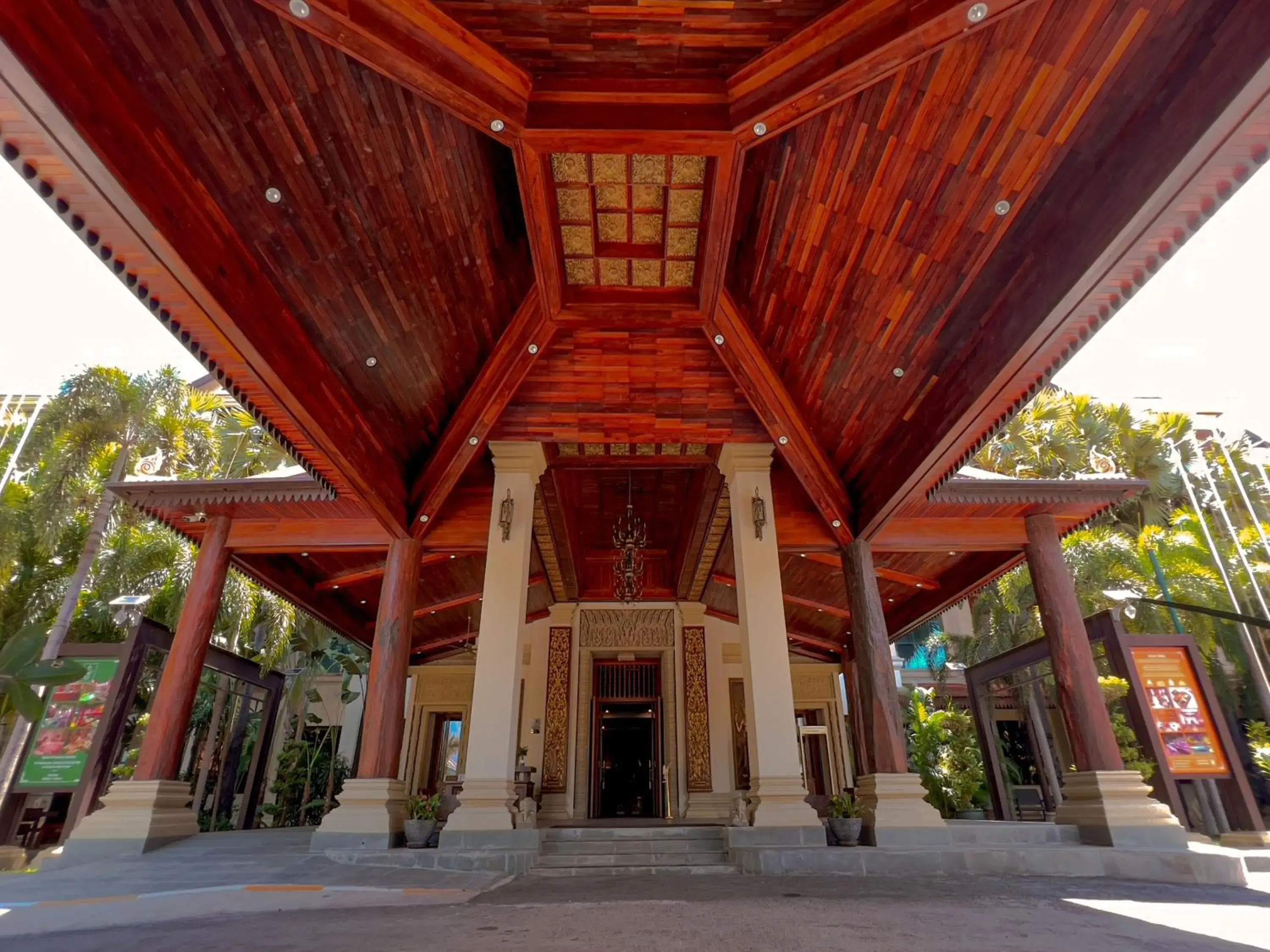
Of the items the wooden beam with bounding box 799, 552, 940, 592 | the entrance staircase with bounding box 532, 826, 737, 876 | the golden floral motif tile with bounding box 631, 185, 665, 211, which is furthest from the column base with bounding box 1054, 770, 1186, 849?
the golden floral motif tile with bounding box 631, 185, 665, 211

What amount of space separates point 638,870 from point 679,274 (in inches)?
227

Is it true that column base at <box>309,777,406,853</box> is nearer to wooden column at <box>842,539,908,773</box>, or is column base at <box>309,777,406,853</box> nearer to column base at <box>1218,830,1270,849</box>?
wooden column at <box>842,539,908,773</box>

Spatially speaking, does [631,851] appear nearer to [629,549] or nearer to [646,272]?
[629,549]

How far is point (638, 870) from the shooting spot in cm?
633

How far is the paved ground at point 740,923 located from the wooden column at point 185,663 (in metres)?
3.70

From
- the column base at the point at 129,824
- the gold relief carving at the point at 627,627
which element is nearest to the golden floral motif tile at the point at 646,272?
the column base at the point at 129,824

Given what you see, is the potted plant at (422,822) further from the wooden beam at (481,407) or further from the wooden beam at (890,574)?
the wooden beam at (890,574)

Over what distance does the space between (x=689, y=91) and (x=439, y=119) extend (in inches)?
A: 69.7

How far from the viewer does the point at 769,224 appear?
18.5 feet

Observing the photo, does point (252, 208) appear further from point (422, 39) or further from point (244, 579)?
point (244, 579)

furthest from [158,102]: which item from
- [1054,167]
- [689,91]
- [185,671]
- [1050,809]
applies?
[1050,809]

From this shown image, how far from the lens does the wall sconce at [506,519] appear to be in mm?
7402

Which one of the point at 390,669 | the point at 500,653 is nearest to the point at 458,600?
the point at 390,669

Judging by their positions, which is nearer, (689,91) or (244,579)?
(689,91)
